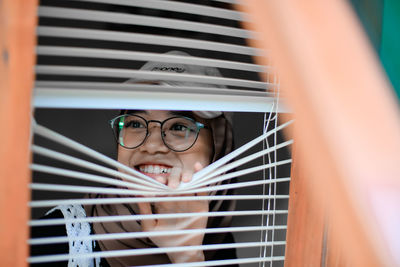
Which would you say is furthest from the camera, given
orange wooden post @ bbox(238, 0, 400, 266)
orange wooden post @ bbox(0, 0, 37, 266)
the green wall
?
the green wall

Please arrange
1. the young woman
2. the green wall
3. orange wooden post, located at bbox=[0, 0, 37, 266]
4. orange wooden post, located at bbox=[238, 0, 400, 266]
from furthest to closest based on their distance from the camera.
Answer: the young woman
the green wall
orange wooden post, located at bbox=[0, 0, 37, 266]
orange wooden post, located at bbox=[238, 0, 400, 266]

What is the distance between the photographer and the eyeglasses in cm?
145

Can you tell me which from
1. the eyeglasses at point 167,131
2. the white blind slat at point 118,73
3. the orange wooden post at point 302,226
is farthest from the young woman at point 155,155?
the white blind slat at point 118,73

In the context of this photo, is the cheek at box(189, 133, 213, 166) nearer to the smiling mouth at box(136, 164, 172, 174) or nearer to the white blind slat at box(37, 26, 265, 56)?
the smiling mouth at box(136, 164, 172, 174)

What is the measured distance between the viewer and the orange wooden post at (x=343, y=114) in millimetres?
221

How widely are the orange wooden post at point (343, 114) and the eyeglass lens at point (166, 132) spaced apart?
118cm

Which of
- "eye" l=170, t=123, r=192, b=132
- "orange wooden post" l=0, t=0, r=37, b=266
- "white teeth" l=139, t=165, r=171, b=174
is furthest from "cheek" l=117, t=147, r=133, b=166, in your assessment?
"orange wooden post" l=0, t=0, r=37, b=266

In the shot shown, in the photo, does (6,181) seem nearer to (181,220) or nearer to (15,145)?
(15,145)

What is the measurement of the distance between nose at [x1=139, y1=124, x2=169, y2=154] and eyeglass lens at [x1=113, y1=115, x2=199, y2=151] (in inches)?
0.8

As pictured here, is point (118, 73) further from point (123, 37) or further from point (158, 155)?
point (158, 155)

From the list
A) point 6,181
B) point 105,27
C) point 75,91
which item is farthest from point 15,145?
point 105,27

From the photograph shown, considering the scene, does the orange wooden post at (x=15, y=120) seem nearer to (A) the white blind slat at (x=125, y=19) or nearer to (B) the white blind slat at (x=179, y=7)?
(A) the white blind slat at (x=125, y=19)

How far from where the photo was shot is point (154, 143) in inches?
56.7

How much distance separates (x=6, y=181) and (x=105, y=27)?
77.4 inches
